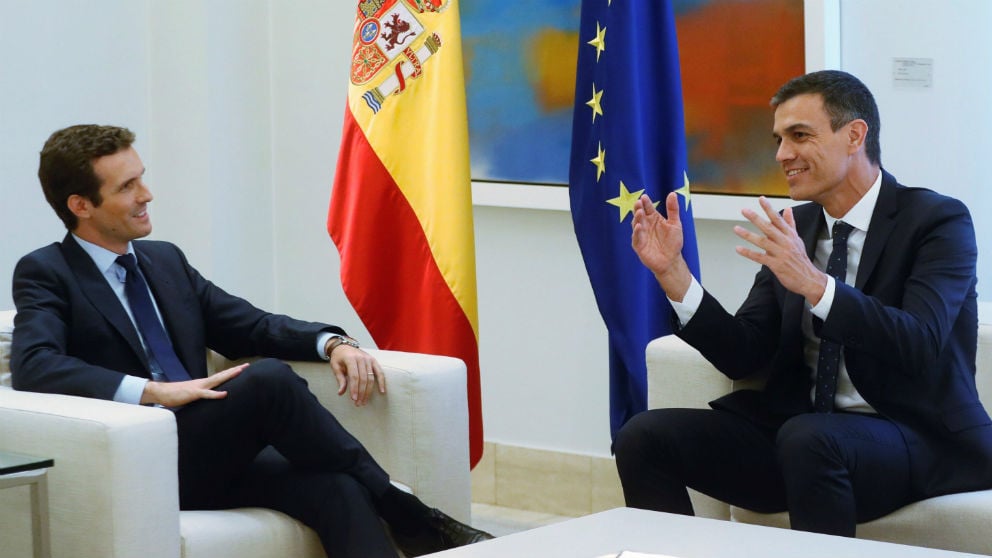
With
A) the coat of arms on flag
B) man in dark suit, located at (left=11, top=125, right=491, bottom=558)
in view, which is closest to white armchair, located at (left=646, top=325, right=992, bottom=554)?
man in dark suit, located at (left=11, top=125, right=491, bottom=558)

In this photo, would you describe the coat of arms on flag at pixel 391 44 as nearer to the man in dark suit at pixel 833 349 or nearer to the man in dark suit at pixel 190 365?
the man in dark suit at pixel 190 365

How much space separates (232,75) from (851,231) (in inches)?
105

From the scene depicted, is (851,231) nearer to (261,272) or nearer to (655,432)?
(655,432)

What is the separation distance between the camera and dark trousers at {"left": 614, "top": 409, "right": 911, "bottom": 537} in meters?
2.77

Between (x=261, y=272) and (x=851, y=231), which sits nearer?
(x=851, y=231)

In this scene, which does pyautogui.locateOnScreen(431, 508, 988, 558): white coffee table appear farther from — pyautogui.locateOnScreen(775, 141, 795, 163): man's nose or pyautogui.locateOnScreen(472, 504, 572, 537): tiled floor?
pyautogui.locateOnScreen(472, 504, 572, 537): tiled floor

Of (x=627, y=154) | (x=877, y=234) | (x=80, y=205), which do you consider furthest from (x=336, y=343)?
(x=877, y=234)

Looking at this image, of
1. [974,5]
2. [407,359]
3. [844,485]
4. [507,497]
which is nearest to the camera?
[844,485]

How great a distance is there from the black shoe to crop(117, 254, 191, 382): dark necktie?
69 cm

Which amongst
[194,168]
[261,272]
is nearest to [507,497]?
[261,272]

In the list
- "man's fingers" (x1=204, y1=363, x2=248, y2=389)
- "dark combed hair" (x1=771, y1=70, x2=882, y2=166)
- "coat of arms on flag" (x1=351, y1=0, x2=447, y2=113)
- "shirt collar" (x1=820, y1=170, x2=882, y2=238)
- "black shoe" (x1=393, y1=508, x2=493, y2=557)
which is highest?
"coat of arms on flag" (x1=351, y1=0, x2=447, y2=113)

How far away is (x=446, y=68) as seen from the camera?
3.82 m

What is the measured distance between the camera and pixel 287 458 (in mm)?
3111

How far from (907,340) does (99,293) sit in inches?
72.7
